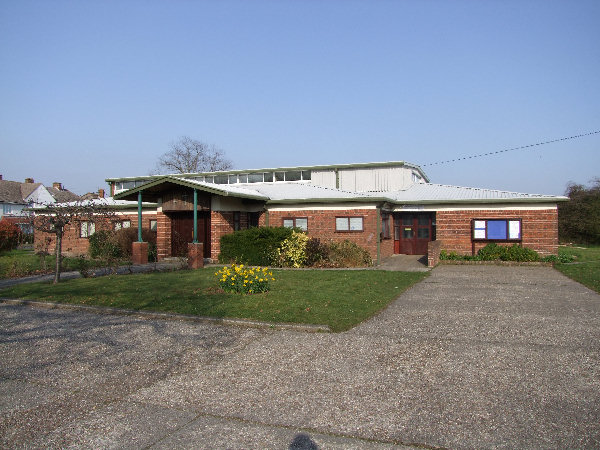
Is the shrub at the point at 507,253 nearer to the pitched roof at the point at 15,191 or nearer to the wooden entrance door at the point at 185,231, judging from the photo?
the wooden entrance door at the point at 185,231

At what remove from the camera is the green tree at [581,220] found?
33375 mm

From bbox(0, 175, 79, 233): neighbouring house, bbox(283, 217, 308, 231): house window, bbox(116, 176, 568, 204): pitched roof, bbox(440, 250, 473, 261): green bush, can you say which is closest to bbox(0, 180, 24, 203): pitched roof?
bbox(0, 175, 79, 233): neighbouring house

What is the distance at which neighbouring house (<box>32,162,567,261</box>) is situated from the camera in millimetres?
20172

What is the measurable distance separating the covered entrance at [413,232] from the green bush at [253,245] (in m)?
7.98

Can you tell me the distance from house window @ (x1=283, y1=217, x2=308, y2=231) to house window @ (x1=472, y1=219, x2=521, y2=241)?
7.78 metres

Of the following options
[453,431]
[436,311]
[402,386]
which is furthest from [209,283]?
[453,431]

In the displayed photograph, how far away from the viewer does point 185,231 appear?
69.7ft

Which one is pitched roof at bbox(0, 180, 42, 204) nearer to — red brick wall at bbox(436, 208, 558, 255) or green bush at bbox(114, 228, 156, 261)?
green bush at bbox(114, 228, 156, 261)

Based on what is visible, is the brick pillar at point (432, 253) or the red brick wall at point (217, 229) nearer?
the brick pillar at point (432, 253)

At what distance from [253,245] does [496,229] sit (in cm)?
1112

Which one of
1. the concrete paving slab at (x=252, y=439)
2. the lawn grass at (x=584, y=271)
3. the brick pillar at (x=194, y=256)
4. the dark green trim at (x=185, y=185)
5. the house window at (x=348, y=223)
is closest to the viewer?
the concrete paving slab at (x=252, y=439)

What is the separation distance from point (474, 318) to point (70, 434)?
23.2ft

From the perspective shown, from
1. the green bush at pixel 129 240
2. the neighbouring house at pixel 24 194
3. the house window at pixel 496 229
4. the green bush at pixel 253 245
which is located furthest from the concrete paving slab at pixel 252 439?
the neighbouring house at pixel 24 194


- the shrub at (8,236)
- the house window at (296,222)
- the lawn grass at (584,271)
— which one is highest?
the house window at (296,222)
